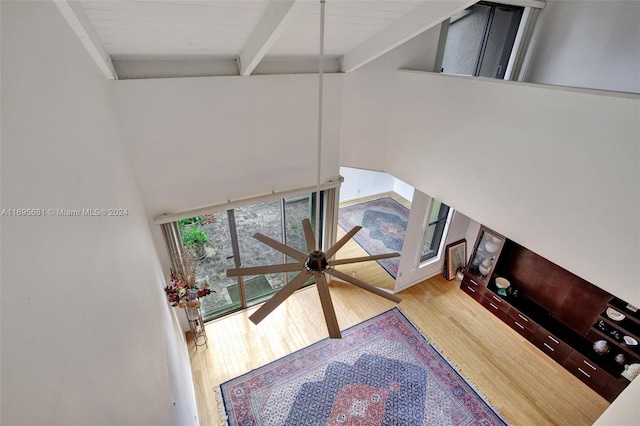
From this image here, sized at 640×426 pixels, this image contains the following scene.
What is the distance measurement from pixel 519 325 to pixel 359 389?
283cm

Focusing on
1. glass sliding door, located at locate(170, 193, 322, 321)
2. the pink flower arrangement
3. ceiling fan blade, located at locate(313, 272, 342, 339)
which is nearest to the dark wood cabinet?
glass sliding door, located at locate(170, 193, 322, 321)

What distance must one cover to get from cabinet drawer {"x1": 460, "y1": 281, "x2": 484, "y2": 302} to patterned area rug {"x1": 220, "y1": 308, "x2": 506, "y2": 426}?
1472 millimetres

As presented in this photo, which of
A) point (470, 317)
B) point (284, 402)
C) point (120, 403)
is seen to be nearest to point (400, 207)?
point (470, 317)

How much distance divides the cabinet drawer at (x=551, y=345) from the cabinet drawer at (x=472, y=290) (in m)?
0.97

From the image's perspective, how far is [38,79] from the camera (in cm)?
119

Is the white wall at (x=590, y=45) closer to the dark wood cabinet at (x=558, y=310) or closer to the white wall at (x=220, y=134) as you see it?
the dark wood cabinet at (x=558, y=310)

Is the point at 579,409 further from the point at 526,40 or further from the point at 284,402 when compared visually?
the point at 526,40

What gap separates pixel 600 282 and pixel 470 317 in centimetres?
283

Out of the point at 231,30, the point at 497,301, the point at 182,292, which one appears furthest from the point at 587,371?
the point at 231,30

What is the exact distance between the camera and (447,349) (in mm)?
4547

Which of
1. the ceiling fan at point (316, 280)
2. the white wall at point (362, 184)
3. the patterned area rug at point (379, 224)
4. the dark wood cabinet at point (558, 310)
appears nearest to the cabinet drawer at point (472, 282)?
the dark wood cabinet at point (558, 310)

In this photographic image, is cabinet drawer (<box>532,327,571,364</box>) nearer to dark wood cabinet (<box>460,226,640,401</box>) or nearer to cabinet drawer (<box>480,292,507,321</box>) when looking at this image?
dark wood cabinet (<box>460,226,640,401</box>)

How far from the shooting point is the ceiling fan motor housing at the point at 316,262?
204 centimetres

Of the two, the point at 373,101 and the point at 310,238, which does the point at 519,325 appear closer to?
the point at 373,101
